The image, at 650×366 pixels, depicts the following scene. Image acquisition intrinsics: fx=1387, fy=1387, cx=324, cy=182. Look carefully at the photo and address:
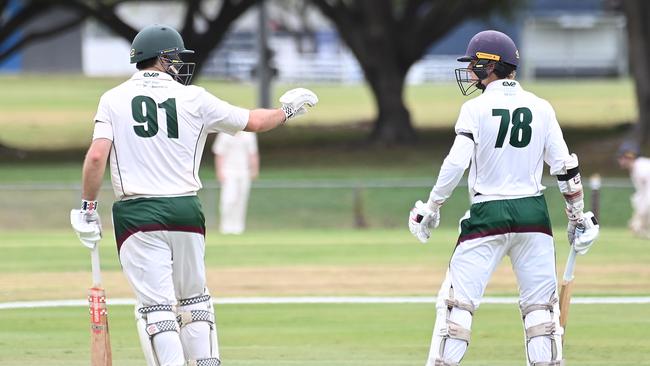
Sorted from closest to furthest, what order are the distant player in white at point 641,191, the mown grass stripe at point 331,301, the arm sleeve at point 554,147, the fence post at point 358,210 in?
the arm sleeve at point 554,147 → the mown grass stripe at point 331,301 → the distant player in white at point 641,191 → the fence post at point 358,210

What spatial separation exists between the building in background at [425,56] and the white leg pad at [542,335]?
60.6 m

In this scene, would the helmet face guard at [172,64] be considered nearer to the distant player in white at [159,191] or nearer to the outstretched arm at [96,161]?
the distant player in white at [159,191]

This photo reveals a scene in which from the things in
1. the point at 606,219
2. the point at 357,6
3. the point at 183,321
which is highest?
the point at 357,6

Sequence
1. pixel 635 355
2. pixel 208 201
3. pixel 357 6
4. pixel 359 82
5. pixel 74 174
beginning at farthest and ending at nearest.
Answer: pixel 359 82 → pixel 357 6 → pixel 74 174 → pixel 208 201 → pixel 635 355

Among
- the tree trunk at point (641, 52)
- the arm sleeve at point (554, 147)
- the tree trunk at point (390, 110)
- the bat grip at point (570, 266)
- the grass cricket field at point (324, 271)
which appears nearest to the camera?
the arm sleeve at point (554, 147)

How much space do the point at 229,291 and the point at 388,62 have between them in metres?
20.6

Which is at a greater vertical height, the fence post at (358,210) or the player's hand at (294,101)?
the player's hand at (294,101)

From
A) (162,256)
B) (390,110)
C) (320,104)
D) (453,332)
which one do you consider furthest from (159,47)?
(320,104)

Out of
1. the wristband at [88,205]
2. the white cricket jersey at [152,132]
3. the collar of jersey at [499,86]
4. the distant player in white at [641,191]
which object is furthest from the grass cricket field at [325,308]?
the collar of jersey at [499,86]

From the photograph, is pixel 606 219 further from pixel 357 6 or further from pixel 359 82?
pixel 359 82

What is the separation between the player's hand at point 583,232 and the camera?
8211mm

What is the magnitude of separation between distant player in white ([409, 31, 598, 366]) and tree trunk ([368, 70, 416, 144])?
86.0 ft

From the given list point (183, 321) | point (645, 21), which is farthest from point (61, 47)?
point (183, 321)

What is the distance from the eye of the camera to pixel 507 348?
33.7 feet
